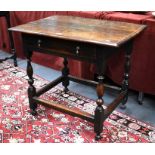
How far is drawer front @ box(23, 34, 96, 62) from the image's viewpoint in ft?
4.72

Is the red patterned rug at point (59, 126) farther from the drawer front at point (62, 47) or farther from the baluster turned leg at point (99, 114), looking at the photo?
the drawer front at point (62, 47)

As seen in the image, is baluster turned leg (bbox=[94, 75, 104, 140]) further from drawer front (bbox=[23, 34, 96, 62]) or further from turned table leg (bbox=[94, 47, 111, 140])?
drawer front (bbox=[23, 34, 96, 62])

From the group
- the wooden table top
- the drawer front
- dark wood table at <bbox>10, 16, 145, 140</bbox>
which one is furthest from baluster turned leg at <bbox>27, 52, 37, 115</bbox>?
the wooden table top

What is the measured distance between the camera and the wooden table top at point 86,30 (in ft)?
4.58

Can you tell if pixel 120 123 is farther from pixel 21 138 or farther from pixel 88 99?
pixel 21 138

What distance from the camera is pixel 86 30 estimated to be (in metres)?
1.58

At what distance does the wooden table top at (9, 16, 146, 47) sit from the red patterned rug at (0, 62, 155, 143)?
26.7 inches

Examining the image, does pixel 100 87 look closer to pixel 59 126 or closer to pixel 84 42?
pixel 84 42

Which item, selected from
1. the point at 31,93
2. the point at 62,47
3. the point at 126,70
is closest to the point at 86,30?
the point at 62,47

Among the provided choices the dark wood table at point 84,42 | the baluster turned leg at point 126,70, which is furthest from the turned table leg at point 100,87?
the baluster turned leg at point 126,70

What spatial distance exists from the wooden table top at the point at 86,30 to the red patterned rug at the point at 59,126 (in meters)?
0.68

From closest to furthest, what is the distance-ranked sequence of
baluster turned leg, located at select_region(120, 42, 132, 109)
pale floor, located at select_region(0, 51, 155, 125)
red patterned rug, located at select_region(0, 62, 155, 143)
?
1. red patterned rug, located at select_region(0, 62, 155, 143)
2. baluster turned leg, located at select_region(120, 42, 132, 109)
3. pale floor, located at select_region(0, 51, 155, 125)

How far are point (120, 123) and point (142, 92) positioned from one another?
1.23 feet
